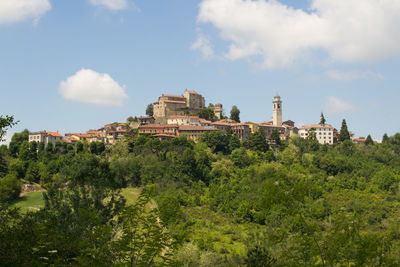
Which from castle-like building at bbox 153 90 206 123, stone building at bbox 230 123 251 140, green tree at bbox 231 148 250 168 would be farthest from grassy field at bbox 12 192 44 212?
stone building at bbox 230 123 251 140

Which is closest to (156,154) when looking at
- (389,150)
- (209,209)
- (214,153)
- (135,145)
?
(135,145)

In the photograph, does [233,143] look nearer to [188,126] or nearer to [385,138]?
[188,126]

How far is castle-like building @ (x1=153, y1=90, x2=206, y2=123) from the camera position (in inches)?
4621

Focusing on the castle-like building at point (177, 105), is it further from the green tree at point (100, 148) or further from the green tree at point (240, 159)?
the green tree at point (240, 159)

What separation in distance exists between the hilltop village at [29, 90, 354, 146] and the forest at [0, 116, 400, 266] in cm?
630

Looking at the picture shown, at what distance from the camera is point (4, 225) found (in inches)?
644

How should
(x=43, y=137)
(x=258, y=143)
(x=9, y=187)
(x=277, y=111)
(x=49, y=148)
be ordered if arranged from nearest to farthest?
(x=9, y=187)
(x=49, y=148)
(x=258, y=143)
(x=43, y=137)
(x=277, y=111)

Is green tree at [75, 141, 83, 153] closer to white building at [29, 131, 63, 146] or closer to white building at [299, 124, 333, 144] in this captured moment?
white building at [29, 131, 63, 146]

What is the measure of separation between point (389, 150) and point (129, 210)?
107129mm

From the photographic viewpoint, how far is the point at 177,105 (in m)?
121

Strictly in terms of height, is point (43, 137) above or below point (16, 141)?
above

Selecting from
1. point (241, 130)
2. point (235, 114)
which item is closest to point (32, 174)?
point (241, 130)

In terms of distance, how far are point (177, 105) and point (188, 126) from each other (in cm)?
1619

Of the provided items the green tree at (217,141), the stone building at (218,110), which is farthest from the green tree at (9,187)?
the stone building at (218,110)
